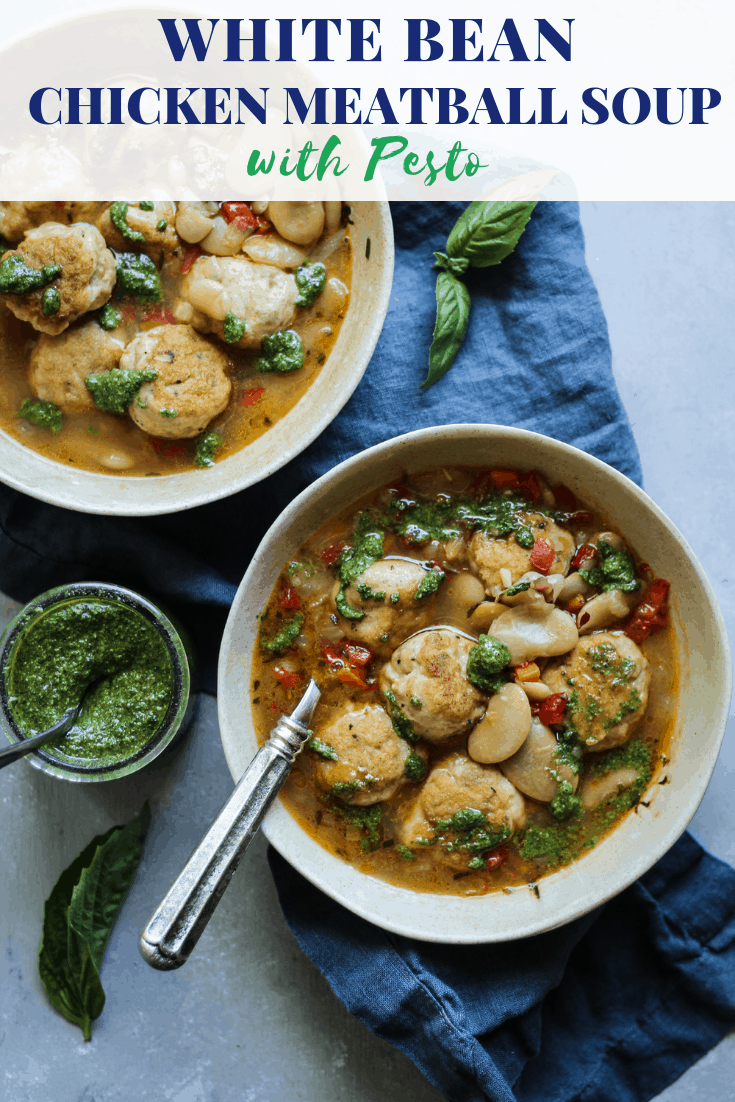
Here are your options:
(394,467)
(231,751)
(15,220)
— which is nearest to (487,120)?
(394,467)

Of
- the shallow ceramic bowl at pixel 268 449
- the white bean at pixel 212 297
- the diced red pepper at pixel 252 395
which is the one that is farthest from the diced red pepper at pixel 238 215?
the diced red pepper at pixel 252 395

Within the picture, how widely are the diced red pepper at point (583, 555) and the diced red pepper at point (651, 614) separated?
22 centimetres

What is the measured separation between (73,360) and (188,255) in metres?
0.53

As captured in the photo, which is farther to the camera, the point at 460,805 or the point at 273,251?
the point at 273,251

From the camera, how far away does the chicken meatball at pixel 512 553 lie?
2830mm

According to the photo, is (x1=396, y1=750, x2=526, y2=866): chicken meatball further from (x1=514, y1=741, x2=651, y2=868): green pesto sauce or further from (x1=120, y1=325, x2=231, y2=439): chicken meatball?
(x1=120, y1=325, x2=231, y2=439): chicken meatball

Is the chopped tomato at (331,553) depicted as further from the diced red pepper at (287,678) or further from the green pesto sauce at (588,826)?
the green pesto sauce at (588,826)

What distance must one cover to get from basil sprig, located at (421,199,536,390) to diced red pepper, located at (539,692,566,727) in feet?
3.95

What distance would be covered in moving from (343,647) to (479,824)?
0.73 m

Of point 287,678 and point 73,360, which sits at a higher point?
point 73,360

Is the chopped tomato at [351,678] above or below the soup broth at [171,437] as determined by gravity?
below

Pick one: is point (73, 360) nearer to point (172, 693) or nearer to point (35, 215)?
point (35, 215)

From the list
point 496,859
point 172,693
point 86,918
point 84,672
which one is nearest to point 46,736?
point 84,672

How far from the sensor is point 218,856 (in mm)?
2473
